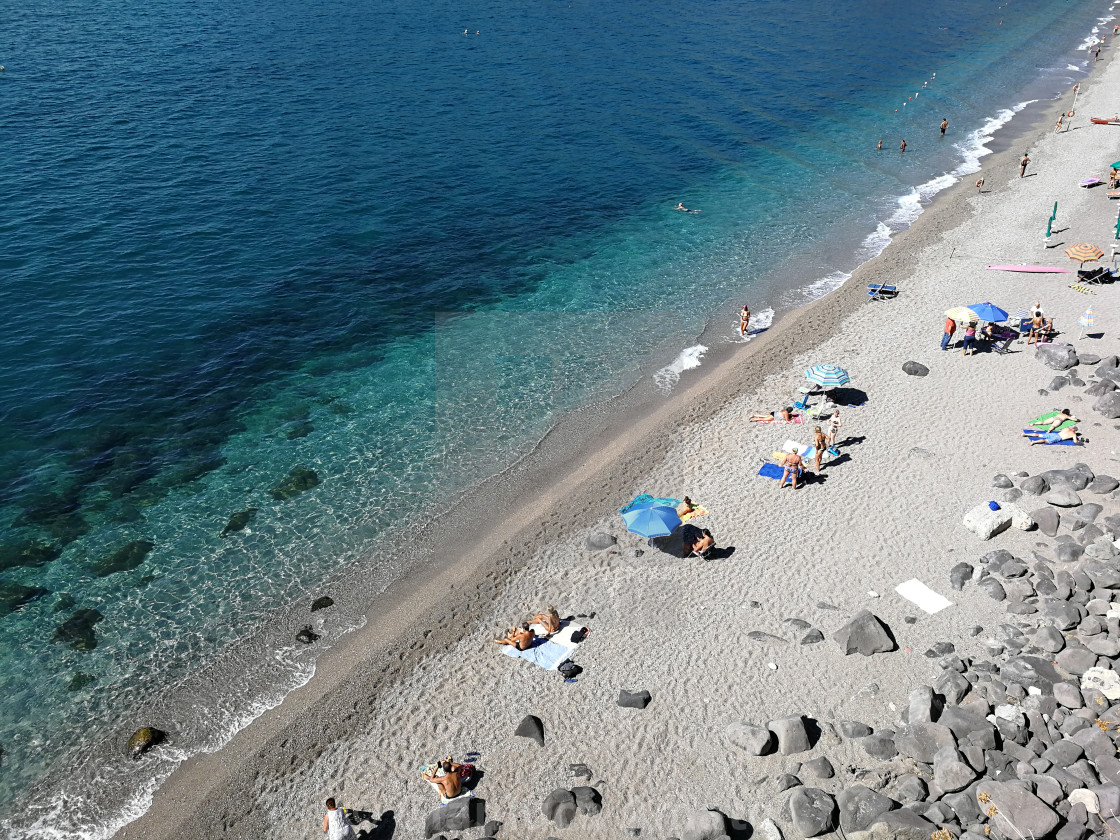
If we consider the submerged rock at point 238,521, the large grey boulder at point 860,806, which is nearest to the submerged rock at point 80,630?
the submerged rock at point 238,521

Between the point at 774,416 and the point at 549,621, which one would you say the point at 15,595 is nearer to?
the point at 549,621

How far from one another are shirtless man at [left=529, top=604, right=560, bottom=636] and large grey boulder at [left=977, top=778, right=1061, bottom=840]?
11.5 metres

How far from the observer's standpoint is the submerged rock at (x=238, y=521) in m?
29.2

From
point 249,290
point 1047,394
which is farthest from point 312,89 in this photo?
point 1047,394

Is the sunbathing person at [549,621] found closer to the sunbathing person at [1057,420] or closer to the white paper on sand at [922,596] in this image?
the white paper on sand at [922,596]

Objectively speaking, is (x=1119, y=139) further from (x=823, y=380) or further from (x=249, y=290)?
(x=249, y=290)

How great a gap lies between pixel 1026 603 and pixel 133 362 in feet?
128

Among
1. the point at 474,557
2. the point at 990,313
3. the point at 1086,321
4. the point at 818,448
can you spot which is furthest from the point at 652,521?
the point at 1086,321

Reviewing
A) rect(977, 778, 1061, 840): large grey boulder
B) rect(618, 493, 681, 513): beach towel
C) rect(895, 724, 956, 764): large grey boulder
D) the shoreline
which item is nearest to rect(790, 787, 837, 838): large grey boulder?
rect(895, 724, 956, 764): large grey boulder

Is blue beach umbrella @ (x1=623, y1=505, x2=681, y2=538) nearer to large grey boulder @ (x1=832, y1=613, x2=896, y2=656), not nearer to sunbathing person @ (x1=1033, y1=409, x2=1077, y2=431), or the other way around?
large grey boulder @ (x1=832, y1=613, x2=896, y2=656)

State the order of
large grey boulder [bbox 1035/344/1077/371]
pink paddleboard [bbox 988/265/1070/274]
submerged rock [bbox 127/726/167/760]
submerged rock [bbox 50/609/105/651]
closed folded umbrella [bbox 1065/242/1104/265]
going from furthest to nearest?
pink paddleboard [bbox 988/265/1070/274] < closed folded umbrella [bbox 1065/242/1104/265] < large grey boulder [bbox 1035/344/1077/371] < submerged rock [bbox 50/609/105/651] < submerged rock [bbox 127/726/167/760]

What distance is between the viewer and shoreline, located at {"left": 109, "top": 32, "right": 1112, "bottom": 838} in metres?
21.0

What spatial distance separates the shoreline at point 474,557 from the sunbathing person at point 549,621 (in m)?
2.52

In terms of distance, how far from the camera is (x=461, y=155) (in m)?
62.8
